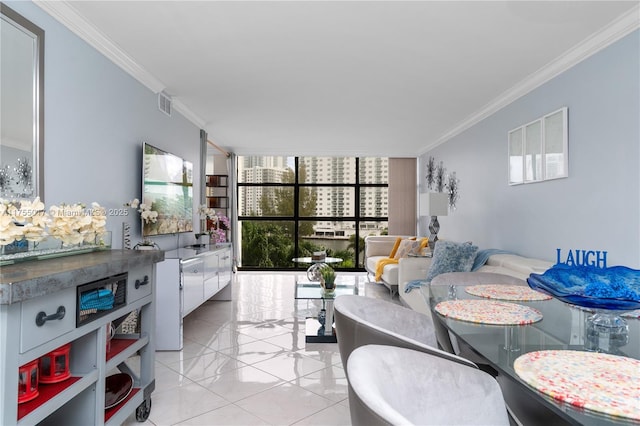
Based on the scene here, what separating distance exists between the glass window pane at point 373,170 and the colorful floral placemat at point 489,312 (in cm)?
693

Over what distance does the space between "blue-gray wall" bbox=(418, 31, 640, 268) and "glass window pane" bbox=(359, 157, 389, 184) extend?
3797 mm

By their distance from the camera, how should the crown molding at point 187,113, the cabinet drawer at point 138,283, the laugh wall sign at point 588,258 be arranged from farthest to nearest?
the crown molding at point 187,113, the laugh wall sign at point 588,258, the cabinet drawer at point 138,283

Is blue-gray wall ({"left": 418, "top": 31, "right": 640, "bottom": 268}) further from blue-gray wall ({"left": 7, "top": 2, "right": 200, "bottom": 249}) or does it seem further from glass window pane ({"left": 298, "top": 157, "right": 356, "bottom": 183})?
glass window pane ({"left": 298, "top": 157, "right": 356, "bottom": 183})

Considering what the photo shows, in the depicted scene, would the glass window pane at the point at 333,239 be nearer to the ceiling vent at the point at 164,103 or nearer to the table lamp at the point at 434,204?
the table lamp at the point at 434,204

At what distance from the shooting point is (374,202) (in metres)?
8.63

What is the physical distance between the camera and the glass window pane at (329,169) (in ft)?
28.4

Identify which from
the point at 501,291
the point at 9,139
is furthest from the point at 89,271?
the point at 501,291

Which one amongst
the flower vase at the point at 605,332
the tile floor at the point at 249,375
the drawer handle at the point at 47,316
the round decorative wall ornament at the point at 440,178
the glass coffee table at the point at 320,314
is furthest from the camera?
the round decorative wall ornament at the point at 440,178

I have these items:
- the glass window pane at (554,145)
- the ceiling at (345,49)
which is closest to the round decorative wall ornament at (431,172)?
the ceiling at (345,49)

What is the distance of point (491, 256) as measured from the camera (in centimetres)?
416

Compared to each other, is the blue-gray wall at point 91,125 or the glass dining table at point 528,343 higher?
the blue-gray wall at point 91,125

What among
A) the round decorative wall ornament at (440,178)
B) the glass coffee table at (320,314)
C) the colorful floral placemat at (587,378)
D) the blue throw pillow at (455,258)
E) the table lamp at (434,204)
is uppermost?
the round decorative wall ornament at (440,178)

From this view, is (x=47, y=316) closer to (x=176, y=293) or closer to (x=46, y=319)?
(x=46, y=319)

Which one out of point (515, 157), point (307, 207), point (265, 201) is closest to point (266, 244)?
point (265, 201)
